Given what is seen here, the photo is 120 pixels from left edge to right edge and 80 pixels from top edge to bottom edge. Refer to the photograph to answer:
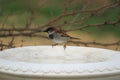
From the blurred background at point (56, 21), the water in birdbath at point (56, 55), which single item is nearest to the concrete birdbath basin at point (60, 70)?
the water in birdbath at point (56, 55)

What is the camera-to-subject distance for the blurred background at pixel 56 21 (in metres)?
3.87

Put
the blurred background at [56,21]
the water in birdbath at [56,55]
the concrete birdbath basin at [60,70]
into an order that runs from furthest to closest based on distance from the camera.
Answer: the blurred background at [56,21] → the water in birdbath at [56,55] → the concrete birdbath basin at [60,70]

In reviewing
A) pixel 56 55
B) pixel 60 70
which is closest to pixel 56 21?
pixel 56 55

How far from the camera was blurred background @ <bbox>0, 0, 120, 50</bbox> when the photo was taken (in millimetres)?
3865

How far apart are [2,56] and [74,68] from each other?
57 centimetres

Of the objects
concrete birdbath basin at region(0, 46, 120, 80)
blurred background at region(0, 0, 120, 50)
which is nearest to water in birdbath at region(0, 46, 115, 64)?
concrete birdbath basin at region(0, 46, 120, 80)

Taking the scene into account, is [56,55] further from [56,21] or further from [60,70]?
[56,21]

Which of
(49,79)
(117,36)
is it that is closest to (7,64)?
(49,79)

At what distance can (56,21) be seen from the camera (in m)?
3.78

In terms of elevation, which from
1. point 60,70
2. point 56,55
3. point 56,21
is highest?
point 56,21

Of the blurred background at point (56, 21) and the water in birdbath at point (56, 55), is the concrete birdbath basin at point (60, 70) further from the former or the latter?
the blurred background at point (56, 21)

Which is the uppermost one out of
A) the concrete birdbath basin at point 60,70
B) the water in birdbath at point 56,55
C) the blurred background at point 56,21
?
the blurred background at point 56,21

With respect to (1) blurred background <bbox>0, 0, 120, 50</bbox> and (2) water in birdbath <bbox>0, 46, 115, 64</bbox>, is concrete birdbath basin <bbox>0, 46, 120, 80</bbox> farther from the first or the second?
(1) blurred background <bbox>0, 0, 120, 50</bbox>

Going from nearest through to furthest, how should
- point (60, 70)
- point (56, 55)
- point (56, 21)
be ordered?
point (60, 70) → point (56, 55) → point (56, 21)
